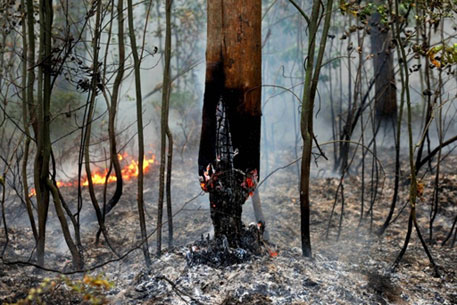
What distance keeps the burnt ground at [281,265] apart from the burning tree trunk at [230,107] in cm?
39

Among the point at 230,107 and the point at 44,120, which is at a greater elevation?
the point at 230,107

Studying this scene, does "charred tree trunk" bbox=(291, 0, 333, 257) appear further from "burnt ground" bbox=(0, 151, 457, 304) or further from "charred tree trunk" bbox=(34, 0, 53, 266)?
"charred tree trunk" bbox=(34, 0, 53, 266)

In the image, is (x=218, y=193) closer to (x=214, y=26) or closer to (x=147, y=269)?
(x=147, y=269)

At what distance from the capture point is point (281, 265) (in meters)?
4.01

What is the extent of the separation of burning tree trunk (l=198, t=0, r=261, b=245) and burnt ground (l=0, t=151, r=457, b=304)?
15.2 inches

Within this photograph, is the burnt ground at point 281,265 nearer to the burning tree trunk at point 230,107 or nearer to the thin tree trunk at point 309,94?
the burning tree trunk at point 230,107

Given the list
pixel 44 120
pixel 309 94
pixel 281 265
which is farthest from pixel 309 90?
pixel 44 120

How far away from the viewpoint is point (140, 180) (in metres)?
4.18

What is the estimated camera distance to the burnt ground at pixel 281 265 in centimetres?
362

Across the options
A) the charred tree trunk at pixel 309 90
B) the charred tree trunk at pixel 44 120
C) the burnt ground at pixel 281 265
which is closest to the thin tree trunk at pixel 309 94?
the charred tree trunk at pixel 309 90

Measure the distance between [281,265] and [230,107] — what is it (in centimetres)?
153

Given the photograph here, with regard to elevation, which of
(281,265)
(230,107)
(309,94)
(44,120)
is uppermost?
(309,94)

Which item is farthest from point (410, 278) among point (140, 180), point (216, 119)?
point (140, 180)

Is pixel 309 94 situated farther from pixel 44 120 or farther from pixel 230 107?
pixel 44 120
